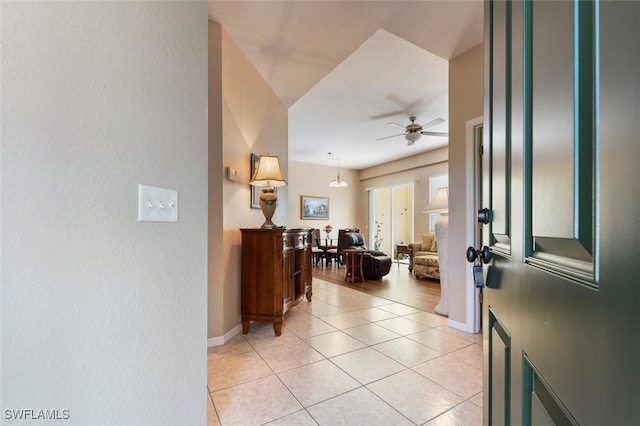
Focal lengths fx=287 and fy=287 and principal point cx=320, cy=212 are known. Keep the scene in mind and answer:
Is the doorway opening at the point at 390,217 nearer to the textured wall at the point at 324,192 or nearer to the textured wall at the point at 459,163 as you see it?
the textured wall at the point at 324,192

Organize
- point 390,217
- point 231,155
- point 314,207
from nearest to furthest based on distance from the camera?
point 231,155, point 314,207, point 390,217

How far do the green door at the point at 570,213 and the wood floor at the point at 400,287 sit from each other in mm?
3019

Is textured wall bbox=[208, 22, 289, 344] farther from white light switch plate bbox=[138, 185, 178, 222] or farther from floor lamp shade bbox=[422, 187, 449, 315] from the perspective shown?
floor lamp shade bbox=[422, 187, 449, 315]

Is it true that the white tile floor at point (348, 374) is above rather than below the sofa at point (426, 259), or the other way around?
below

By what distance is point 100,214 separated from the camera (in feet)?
2.39

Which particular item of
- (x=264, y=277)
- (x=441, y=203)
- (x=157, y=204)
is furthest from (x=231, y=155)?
(x=441, y=203)

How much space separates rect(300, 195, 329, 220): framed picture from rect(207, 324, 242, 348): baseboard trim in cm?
540

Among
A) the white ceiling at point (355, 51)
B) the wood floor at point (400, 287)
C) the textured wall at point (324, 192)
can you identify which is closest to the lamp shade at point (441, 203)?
the wood floor at point (400, 287)

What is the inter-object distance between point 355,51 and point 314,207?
5.54 m

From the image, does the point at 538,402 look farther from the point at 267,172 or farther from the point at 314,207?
the point at 314,207

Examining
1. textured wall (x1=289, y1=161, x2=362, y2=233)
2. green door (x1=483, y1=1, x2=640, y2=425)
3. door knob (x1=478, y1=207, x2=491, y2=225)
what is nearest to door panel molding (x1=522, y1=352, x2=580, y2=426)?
green door (x1=483, y1=1, x2=640, y2=425)

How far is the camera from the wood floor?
383 cm

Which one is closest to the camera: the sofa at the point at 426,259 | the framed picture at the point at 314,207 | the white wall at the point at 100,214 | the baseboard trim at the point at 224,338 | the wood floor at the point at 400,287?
the white wall at the point at 100,214

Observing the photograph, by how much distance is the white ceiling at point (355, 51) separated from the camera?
7.23ft
